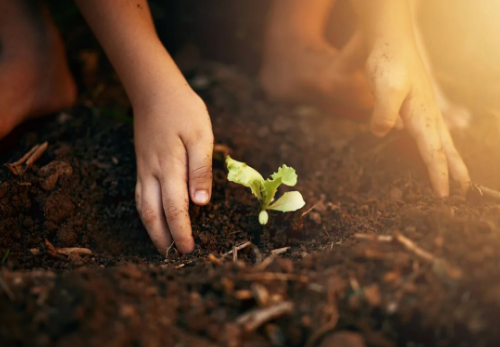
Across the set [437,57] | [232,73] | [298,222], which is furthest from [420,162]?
[232,73]

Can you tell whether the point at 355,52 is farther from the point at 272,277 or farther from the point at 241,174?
the point at 272,277

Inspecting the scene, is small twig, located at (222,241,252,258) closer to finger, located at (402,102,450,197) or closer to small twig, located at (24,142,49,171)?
finger, located at (402,102,450,197)

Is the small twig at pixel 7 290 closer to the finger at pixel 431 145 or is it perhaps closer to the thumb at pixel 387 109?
the thumb at pixel 387 109

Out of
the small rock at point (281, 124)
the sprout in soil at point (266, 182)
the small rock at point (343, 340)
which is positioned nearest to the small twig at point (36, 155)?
the sprout in soil at point (266, 182)

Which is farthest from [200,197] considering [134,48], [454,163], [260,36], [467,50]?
[467,50]

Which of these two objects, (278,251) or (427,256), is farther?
(278,251)

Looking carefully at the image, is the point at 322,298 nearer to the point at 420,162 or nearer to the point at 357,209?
the point at 357,209

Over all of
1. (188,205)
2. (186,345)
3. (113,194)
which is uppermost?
(186,345)
